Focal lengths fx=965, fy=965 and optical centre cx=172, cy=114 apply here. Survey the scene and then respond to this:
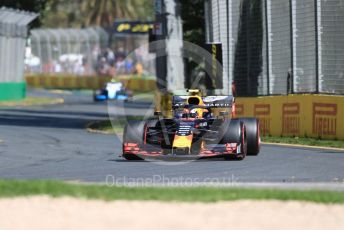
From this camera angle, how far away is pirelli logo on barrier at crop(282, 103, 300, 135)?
22781 mm

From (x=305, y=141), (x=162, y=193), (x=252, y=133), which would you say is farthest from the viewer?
(x=305, y=141)

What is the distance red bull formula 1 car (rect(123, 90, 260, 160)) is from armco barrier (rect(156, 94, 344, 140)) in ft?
13.7

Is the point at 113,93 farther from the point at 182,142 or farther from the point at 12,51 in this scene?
the point at 182,142

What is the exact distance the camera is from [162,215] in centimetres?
1009

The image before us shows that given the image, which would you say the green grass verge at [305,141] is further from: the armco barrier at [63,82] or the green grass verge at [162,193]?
the armco barrier at [63,82]

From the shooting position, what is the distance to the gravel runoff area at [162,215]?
384 inches

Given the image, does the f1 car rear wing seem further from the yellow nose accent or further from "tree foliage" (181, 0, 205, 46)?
"tree foliage" (181, 0, 205, 46)

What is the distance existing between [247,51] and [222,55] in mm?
800

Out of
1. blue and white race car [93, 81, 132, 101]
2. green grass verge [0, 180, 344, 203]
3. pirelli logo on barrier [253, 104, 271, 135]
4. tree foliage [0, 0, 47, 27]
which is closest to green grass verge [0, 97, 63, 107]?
blue and white race car [93, 81, 132, 101]

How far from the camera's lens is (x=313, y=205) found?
34.9ft

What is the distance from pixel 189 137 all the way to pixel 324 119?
20.0 feet

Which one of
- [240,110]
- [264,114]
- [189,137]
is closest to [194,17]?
[240,110]

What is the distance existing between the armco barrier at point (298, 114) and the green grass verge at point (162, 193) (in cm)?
1009

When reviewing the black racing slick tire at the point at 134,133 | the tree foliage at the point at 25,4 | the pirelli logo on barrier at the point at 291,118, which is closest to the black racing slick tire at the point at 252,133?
the black racing slick tire at the point at 134,133
